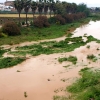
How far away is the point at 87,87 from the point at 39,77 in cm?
408

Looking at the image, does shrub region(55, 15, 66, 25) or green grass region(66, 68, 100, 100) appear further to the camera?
shrub region(55, 15, 66, 25)

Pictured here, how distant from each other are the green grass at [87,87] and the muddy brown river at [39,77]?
59 cm

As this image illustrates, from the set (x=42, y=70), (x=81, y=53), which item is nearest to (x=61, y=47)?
(x=81, y=53)

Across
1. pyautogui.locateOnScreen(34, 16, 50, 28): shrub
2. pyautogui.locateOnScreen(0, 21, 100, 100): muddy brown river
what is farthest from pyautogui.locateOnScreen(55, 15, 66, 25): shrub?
pyautogui.locateOnScreen(0, 21, 100, 100): muddy brown river

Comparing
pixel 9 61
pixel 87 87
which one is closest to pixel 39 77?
pixel 87 87

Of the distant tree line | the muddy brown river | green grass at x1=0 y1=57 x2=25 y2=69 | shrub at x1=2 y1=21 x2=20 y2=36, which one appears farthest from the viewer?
the distant tree line

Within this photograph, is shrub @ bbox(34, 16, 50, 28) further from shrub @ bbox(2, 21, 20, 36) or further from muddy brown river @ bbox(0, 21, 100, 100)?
muddy brown river @ bbox(0, 21, 100, 100)

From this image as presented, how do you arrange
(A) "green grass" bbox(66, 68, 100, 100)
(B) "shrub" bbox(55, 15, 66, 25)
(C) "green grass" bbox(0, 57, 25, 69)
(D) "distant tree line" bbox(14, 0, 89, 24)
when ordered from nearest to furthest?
1. (A) "green grass" bbox(66, 68, 100, 100)
2. (C) "green grass" bbox(0, 57, 25, 69)
3. (D) "distant tree line" bbox(14, 0, 89, 24)
4. (B) "shrub" bbox(55, 15, 66, 25)

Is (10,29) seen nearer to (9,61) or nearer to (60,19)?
(9,61)

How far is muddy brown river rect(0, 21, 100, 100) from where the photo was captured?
528 inches

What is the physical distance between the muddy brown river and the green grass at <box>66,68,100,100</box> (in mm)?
593

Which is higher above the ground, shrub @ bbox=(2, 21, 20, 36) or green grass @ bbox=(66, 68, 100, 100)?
shrub @ bbox=(2, 21, 20, 36)

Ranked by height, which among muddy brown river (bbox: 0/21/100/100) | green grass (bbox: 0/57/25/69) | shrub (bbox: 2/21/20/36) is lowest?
muddy brown river (bbox: 0/21/100/100)

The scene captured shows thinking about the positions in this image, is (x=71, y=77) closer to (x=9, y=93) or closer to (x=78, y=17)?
(x=9, y=93)
